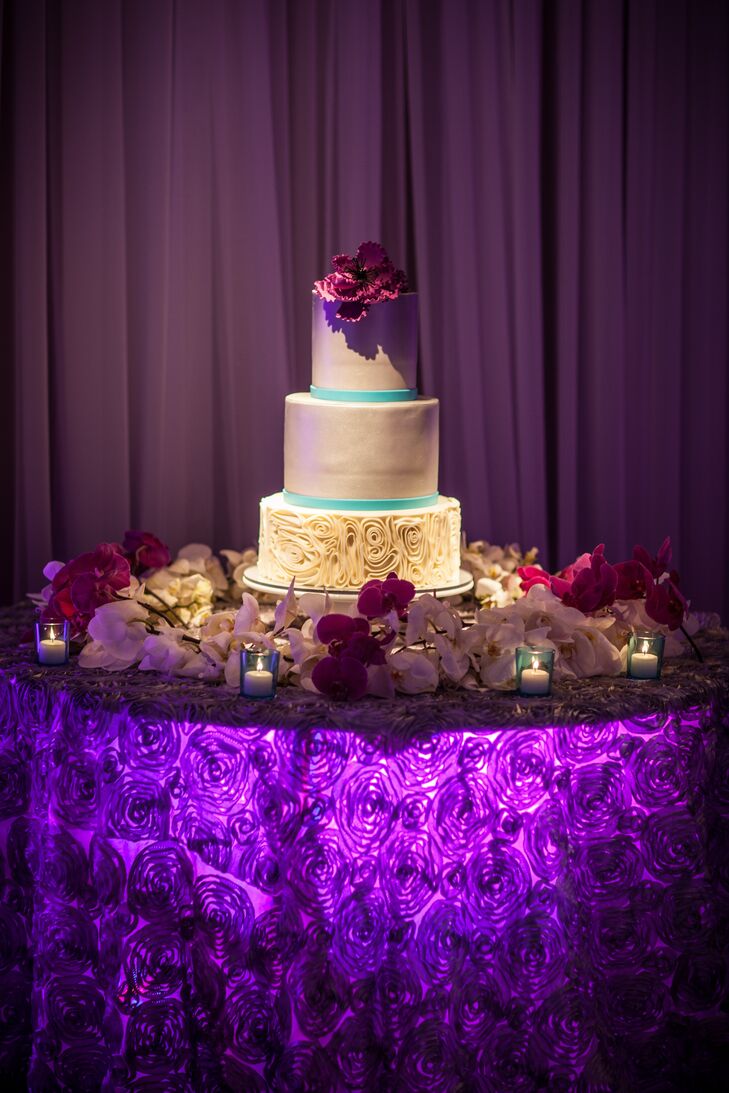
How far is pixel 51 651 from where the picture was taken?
3.10m

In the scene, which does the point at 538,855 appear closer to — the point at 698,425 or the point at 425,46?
the point at 698,425

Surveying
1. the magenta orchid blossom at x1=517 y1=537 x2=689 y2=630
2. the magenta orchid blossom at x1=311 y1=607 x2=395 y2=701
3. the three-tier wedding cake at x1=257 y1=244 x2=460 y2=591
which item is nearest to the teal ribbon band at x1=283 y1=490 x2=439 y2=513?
the three-tier wedding cake at x1=257 y1=244 x2=460 y2=591

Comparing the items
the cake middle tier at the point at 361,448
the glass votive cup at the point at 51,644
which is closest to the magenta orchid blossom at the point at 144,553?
the cake middle tier at the point at 361,448

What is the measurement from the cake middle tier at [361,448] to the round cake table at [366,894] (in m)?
0.73

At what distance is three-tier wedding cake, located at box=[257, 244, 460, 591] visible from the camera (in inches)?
132

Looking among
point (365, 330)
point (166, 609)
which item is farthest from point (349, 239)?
point (166, 609)

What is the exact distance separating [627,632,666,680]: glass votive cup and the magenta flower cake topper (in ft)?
3.33

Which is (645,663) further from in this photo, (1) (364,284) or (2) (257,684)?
(1) (364,284)

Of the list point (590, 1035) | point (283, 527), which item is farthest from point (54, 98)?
point (590, 1035)

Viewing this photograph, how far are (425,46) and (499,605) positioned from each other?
208cm

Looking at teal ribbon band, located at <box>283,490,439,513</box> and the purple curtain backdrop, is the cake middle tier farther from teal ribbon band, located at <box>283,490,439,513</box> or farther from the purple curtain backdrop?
the purple curtain backdrop

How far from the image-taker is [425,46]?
467 centimetres

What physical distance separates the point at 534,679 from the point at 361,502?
747 millimetres

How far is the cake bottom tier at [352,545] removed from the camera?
3367 millimetres
